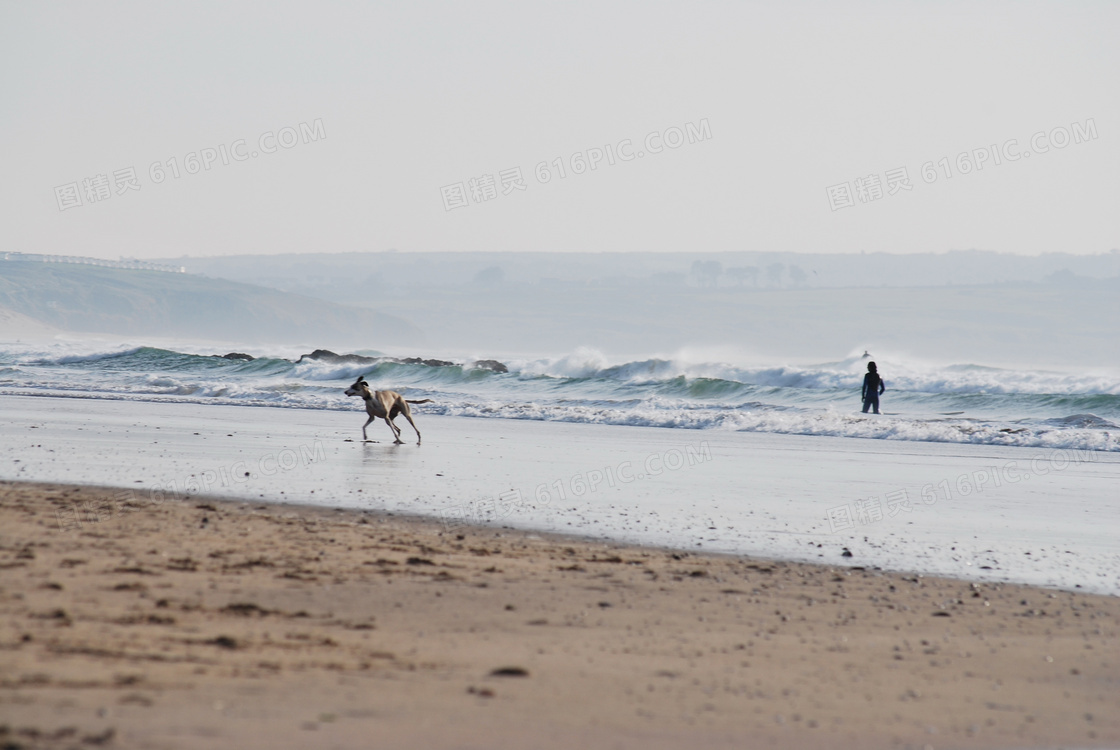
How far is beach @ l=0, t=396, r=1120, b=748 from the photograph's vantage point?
375cm

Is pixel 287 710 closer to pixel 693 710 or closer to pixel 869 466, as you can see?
pixel 693 710

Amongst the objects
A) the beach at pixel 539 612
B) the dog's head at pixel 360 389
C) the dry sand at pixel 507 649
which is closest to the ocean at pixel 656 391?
the dog's head at pixel 360 389

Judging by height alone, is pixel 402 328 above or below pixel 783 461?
above

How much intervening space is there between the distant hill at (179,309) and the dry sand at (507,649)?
11350 cm

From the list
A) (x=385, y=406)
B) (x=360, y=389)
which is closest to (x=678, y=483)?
(x=385, y=406)

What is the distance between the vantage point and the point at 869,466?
14414mm

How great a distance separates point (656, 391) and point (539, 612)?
27.9 meters

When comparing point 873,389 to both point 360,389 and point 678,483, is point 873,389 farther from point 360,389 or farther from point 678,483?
point 678,483

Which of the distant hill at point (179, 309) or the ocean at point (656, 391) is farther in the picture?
the distant hill at point (179, 309)

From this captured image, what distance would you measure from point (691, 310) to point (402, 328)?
38.4 meters

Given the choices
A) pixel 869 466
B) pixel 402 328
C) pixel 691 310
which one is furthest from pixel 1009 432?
pixel 402 328

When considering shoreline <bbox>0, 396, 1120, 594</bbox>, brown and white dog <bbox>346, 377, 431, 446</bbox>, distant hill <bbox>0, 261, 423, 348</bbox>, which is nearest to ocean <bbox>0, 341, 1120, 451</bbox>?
shoreline <bbox>0, 396, 1120, 594</bbox>

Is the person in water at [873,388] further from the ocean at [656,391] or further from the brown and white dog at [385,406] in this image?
the brown and white dog at [385,406]

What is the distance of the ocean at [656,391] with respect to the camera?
2194 centimetres
